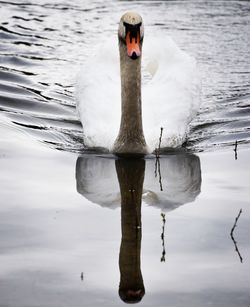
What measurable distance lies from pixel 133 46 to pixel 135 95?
0.65m

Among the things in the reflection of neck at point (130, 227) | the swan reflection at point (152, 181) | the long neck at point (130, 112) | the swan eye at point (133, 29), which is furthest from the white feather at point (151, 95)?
the swan eye at point (133, 29)

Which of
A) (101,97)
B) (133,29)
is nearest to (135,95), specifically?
(133,29)

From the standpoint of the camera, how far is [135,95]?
356 inches

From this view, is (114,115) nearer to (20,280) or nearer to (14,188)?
Answer: (14,188)

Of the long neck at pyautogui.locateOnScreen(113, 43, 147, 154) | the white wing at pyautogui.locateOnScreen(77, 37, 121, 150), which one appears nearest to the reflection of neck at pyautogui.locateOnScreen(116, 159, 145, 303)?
the long neck at pyautogui.locateOnScreen(113, 43, 147, 154)

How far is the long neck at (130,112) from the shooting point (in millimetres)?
Result: 8883

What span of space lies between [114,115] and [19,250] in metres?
3.79

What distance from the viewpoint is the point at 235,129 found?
10086mm

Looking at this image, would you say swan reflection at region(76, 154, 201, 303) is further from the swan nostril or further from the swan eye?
the swan eye

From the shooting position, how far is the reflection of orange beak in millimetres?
8516

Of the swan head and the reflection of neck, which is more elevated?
the swan head

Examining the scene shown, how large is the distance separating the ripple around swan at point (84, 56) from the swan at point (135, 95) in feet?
1.05

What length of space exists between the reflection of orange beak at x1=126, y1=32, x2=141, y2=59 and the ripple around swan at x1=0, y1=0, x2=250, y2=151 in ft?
4.24

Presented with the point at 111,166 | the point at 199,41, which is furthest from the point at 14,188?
the point at 199,41
